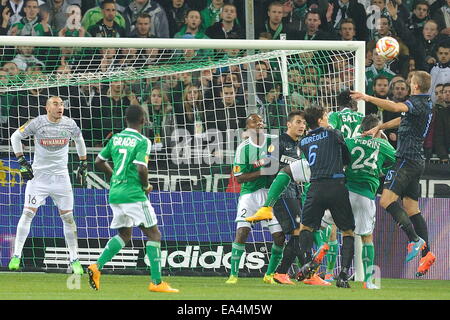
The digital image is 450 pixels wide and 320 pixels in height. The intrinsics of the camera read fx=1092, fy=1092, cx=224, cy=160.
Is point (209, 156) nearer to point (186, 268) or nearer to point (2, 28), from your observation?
point (186, 268)

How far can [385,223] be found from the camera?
1498cm

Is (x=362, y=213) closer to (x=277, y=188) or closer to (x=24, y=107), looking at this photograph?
(x=277, y=188)

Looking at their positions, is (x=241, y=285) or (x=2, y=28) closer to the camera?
(x=241, y=285)

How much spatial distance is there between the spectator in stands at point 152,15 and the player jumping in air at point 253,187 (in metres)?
4.55

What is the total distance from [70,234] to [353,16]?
271 inches

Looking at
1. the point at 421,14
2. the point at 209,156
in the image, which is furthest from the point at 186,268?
the point at 421,14

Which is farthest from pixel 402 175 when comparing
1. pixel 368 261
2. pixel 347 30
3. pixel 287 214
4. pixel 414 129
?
pixel 347 30

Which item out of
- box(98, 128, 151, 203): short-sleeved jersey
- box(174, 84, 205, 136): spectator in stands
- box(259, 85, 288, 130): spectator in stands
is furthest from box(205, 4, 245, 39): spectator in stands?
box(98, 128, 151, 203): short-sleeved jersey

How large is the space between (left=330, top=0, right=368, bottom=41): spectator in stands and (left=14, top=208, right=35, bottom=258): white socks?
22.4 ft

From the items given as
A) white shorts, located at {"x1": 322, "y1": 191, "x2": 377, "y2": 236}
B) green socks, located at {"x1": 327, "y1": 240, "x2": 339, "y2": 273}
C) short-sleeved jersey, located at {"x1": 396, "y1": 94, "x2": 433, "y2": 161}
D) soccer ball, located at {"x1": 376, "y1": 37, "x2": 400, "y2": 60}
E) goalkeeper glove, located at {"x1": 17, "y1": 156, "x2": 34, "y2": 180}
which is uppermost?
soccer ball, located at {"x1": 376, "y1": 37, "x2": 400, "y2": 60}

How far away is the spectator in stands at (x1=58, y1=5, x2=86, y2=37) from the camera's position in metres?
16.9

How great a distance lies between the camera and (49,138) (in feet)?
45.1

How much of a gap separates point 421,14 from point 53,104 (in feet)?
24.8

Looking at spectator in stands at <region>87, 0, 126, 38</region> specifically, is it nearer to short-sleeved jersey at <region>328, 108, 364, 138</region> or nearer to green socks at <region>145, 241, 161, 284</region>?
short-sleeved jersey at <region>328, 108, 364, 138</region>
